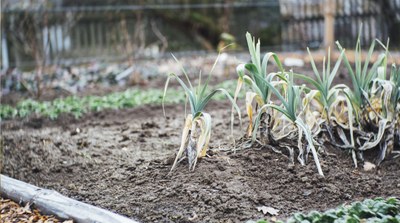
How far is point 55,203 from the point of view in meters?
3.87

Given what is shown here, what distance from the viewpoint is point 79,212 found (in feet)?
12.1

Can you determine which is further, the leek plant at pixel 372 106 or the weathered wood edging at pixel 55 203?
the leek plant at pixel 372 106

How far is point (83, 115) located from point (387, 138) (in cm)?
368

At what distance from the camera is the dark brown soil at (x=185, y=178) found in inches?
142

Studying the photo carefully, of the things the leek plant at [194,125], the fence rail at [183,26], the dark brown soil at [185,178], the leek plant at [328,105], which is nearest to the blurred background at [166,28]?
the fence rail at [183,26]

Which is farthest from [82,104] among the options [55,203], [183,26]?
[183,26]

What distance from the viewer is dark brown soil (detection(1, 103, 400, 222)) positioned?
360 centimetres

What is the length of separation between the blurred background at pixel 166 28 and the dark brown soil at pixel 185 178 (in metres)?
4.79

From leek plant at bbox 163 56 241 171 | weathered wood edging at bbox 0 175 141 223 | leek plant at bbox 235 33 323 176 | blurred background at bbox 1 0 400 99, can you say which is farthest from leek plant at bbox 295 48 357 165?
blurred background at bbox 1 0 400 99

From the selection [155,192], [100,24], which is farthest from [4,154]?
[100,24]

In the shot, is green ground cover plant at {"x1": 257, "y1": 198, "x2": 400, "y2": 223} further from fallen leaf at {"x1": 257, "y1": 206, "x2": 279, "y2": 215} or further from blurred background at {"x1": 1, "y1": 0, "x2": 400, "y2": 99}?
blurred background at {"x1": 1, "y1": 0, "x2": 400, "y2": 99}

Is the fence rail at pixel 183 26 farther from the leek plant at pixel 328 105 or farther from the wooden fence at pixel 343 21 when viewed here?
the leek plant at pixel 328 105

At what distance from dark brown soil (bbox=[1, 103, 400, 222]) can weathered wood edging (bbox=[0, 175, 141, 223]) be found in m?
0.17

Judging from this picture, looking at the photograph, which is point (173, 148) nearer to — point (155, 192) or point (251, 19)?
point (155, 192)
